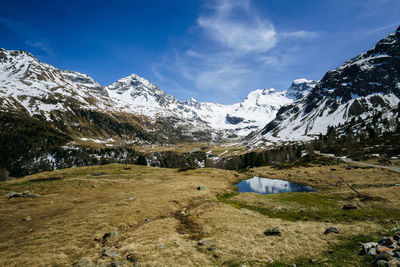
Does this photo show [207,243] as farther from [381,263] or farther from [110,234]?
[381,263]

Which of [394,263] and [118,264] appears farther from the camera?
[118,264]

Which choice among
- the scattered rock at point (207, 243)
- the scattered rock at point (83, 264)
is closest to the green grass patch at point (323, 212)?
the scattered rock at point (207, 243)

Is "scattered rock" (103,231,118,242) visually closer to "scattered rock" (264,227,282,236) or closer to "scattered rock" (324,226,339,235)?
"scattered rock" (264,227,282,236)

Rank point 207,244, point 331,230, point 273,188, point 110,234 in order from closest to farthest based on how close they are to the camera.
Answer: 1. point 207,244
2. point 331,230
3. point 110,234
4. point 273,188

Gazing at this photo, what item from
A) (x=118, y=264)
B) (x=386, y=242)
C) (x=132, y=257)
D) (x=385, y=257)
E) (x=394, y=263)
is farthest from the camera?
(x=132, y=257)

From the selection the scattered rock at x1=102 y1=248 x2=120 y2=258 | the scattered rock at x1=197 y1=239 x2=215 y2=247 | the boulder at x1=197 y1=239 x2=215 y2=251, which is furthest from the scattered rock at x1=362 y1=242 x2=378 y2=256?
the scattered rock at x1=102 y1=248 x2=120 y2=258

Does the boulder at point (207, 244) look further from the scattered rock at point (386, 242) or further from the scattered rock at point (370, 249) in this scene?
the scattered rock at point (386, 242)

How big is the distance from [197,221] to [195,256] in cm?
1200

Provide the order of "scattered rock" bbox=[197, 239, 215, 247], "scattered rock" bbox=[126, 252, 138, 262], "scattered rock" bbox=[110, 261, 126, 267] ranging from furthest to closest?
"scattered rock" bbox=[197, 239, 215, 247] → "scattered rock" bbox=[126, 252, 138, 262] → "scattered rock" bbox=[110, 261, 126, 267]

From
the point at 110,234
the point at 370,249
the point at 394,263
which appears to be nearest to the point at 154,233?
the point at 110,234

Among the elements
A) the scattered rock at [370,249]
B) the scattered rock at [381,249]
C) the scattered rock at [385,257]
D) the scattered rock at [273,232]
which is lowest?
the scattered rock at [273,232]

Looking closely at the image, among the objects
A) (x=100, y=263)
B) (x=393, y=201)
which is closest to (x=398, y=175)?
(x=393, y=201)

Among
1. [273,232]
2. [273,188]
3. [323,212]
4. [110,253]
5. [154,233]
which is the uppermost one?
[110,253]

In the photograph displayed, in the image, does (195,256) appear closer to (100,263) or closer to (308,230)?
(100,263)
